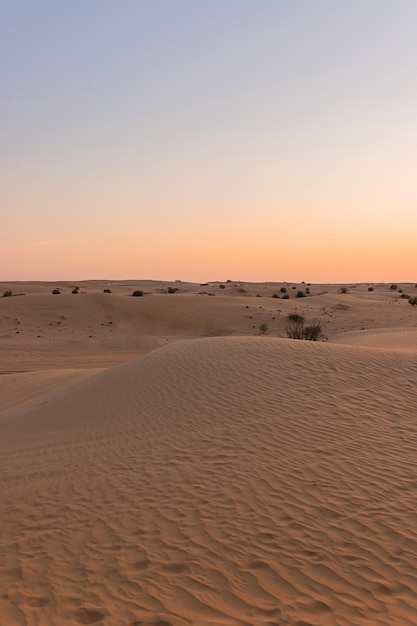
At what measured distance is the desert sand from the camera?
409 centimetres

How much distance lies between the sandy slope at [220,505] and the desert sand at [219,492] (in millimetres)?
18

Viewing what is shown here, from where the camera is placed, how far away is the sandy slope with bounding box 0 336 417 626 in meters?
4.07

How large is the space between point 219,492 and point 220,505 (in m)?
0.31

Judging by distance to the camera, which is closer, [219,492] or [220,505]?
[220,505]

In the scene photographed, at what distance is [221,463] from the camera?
6.64 metres

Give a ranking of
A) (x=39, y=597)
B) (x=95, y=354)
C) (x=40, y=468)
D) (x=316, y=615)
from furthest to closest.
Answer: (x=95, y=354)
(x=40, y=468)
(x=39, y=597)
(x=316, y=615)

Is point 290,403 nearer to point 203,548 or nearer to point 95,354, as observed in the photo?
point 203,548

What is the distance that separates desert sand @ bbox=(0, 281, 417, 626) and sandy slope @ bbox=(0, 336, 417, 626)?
0.02 m

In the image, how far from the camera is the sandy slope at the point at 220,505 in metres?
4.07

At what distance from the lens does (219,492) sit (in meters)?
5.82

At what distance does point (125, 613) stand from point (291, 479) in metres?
2.65

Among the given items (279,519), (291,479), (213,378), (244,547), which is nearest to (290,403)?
(213,378)

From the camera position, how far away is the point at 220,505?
18.1 feet

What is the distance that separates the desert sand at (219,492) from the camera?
13.4 feet
